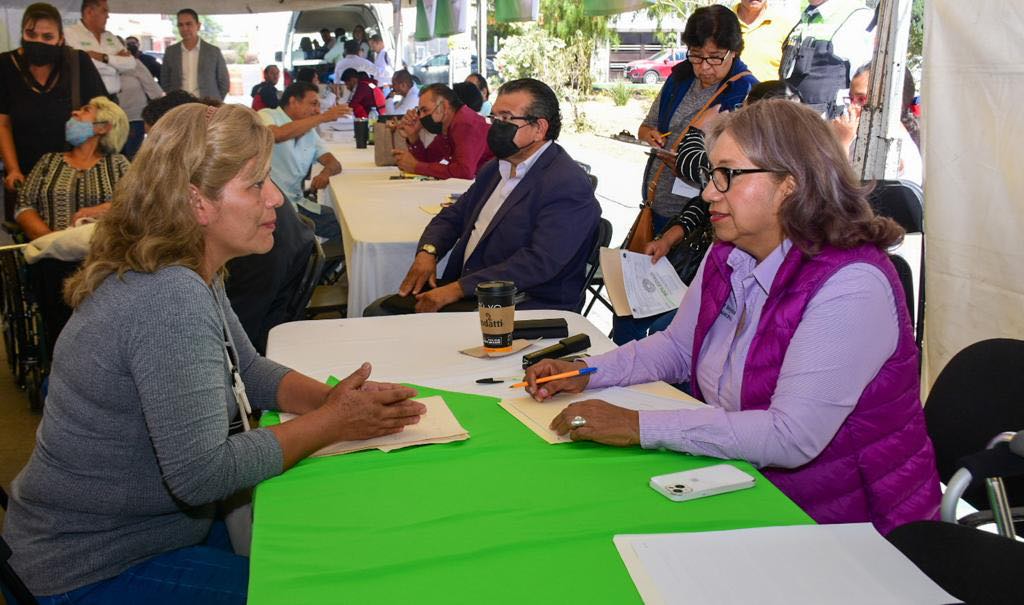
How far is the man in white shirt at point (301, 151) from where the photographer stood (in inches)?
211

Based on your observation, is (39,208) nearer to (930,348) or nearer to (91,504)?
(91,504)

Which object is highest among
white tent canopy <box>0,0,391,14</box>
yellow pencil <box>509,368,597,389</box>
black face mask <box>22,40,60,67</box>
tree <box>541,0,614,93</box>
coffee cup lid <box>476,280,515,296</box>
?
white tent canopy <box>0,0,391,14</box>

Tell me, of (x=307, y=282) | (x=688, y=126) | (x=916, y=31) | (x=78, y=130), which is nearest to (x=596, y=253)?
(x=688, y=126)

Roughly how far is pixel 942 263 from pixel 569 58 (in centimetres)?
1237

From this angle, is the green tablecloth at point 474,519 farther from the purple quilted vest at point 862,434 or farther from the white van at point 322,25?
the white van at point 322,25

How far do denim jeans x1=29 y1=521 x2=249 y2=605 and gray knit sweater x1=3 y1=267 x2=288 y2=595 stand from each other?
0.06 feet

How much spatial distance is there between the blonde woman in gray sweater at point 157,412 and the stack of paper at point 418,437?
2 centimetres

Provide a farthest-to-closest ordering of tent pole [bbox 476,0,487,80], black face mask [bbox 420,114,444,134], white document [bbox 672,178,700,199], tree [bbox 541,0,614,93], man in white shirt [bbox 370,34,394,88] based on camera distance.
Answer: tree [bbox 541,0,614,93], man in white shirt [bbox 370,34,394,88], tent pole [bbox 476,0,487,80], black face mask [bbox 420,114,444,134], white document [bbox 672,178,700,199]

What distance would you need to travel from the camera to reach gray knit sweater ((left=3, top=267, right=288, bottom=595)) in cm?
132

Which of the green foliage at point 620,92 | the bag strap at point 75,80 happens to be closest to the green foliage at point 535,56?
the green foliage at point 620,92

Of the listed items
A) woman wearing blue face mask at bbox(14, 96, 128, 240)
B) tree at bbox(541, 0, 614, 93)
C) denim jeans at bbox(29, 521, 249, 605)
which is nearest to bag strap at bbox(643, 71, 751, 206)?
woman wearing blue face mask at bbox(14, 96, 128, 240)

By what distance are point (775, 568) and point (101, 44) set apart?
6881 millimetres

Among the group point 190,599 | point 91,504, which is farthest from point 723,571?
point 91,504

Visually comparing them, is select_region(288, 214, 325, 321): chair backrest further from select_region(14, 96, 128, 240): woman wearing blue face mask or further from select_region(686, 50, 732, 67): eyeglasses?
select_region(686, 50, 732, 67): eyeglasses
